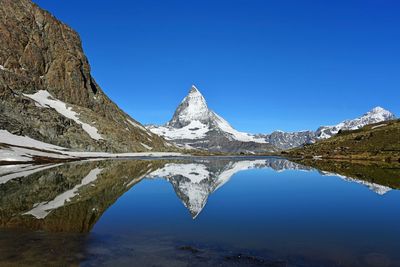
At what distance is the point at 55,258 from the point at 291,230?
45.9 feet

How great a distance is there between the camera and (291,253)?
61.7ft

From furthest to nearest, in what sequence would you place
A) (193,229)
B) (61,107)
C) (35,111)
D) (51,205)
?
(61,107) → (35,111) → (51,205) → (193,229)

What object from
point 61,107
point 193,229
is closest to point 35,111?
point 61,107

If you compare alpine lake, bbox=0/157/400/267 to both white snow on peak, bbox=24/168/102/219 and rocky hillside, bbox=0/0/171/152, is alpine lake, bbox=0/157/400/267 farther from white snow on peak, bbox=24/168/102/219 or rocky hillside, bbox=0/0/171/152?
rocky hillside, bbox=0/0/171/152

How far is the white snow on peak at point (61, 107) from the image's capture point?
567ft

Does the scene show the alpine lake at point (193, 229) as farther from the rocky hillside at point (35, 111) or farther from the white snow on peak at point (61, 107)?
the white snow on peak at point (61, 107)

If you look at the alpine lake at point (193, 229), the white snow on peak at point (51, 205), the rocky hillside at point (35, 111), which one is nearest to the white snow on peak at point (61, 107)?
the rocky hillside at point (35, 111)

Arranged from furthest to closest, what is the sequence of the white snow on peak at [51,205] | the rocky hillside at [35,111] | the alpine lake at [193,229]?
the rocky hillside at [35,111] → the white snow on peak at [51,205] → the alpine lake at [193,229]

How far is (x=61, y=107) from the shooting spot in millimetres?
186125

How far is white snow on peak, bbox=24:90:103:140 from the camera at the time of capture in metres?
173

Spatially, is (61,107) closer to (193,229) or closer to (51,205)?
(51,205)

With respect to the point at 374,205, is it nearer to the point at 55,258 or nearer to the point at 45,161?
the point at 55,258

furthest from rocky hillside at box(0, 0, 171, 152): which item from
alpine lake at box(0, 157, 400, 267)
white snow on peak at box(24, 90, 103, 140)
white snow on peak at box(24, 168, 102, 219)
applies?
alpine lake at box(0, 157, 400, 267)

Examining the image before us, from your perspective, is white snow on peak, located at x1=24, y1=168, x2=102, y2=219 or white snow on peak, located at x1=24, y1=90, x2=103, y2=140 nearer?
white snow on peak, located at x1=24, y1=168, x2=102, y2=219
